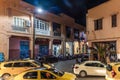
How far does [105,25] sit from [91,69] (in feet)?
24.4

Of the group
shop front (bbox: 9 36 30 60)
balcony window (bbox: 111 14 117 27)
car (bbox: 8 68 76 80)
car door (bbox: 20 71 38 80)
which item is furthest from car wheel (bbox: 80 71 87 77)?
shop front (bbox: 9 36 30 60)

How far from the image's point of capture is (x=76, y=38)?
5809 cm

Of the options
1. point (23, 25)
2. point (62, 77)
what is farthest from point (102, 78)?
point (23, 25)

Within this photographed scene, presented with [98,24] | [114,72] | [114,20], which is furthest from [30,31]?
[114,72]

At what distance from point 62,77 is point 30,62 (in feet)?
20.7

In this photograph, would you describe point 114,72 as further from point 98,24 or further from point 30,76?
point 98,24

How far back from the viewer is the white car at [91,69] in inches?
803

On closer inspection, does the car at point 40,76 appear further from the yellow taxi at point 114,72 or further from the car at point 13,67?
the car at point 13,67

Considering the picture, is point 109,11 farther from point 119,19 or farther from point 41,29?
point 41,29

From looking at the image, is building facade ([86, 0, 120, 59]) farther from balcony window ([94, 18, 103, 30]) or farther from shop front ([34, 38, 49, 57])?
shop front ([34, 38, 49, 57])

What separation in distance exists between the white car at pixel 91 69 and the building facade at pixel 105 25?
450 centimetres

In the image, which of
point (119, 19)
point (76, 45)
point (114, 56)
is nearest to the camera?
point (119, 19)

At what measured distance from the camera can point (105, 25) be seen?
26500 millimetres

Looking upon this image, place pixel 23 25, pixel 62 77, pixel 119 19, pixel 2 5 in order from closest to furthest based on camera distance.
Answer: pixel 62 77, pixel 119 19, pixel 2 5, pixel 23 25
